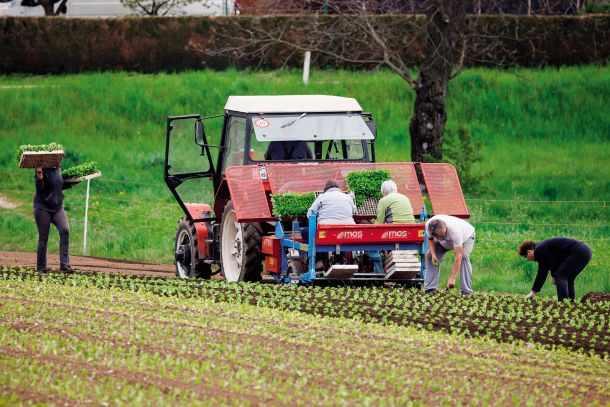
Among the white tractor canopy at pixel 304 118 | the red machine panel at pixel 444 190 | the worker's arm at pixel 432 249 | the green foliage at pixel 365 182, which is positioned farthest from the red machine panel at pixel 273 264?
the red machine panel at pixel 444 190

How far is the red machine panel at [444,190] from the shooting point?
17125 mm

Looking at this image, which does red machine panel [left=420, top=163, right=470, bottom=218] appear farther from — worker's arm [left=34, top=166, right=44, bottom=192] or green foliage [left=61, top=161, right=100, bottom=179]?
worker's arm [left=34, top=166, right=44, bottom=192]

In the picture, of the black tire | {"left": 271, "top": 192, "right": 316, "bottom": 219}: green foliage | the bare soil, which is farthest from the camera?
the black tire

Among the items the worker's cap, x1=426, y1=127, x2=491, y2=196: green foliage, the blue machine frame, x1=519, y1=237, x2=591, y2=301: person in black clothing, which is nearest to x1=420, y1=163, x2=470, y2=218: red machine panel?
the blue machine frame

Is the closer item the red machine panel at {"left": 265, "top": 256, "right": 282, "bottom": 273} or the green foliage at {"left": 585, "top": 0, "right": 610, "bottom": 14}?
the red machine panel at {"left": 265, "top": 256, "right": 282, "bottom": 273}

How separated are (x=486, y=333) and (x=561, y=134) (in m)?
18.7

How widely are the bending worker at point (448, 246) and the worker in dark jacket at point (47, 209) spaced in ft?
17.6

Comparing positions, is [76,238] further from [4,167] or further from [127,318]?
[127,318]

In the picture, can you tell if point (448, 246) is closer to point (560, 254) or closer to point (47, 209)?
point (560, 254)

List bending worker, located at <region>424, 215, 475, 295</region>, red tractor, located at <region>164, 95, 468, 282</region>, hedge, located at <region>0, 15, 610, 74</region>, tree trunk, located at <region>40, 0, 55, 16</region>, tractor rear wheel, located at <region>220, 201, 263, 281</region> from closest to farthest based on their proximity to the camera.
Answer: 1. bending worker, located at <region>424, 215, 475, 295</region>
2. red tractor, located at <region>164, 95, 468, 282</region>
3. tractor rear wheel, located at <region>220, 201, 263, 281</region>
4. hedge, located at <region>0, 15, 610, 74</region>
5. tree trunk, located at <region>40, 0, 55, 16</region>

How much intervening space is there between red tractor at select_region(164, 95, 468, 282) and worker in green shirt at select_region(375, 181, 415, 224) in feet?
1.28

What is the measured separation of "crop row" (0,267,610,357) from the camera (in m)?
13.1

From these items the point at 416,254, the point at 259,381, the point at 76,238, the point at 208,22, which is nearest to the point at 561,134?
the point at 208,22

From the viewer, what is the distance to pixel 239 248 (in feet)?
56.3
